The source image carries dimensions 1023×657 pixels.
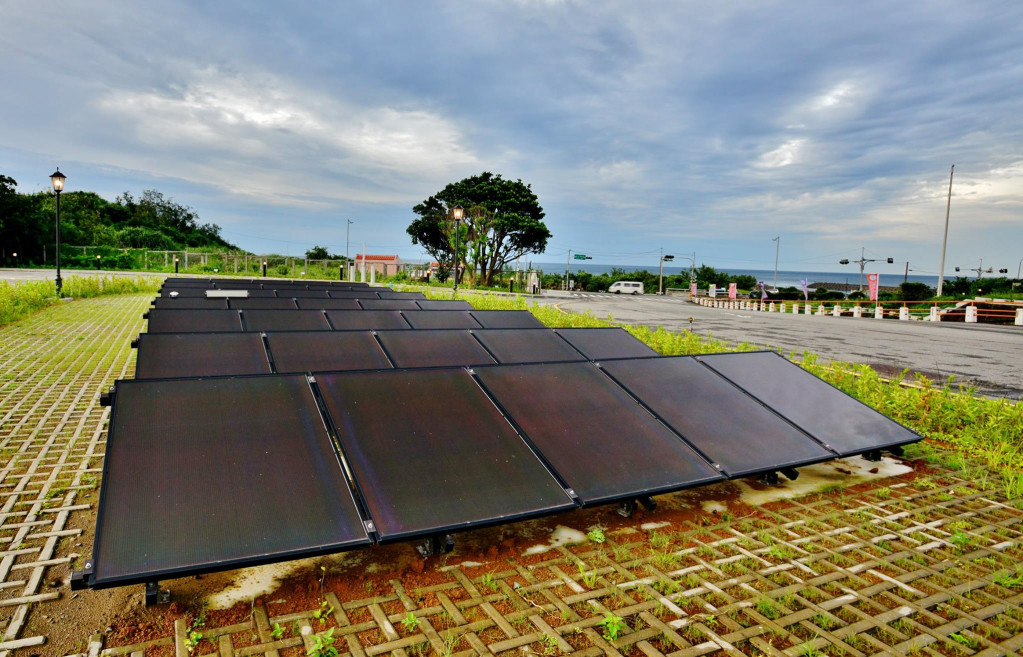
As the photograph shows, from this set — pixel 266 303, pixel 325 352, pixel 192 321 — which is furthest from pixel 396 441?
pixel 266 303

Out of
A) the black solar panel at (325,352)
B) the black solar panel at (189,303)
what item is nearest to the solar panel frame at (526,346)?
the black solar panel at (325,352)

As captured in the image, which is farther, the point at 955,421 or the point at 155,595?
the point at 955,421

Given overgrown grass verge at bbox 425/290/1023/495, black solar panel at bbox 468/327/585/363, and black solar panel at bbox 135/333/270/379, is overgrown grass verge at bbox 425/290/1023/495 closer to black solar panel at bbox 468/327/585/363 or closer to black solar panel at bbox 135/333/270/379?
black solar panel at bbox 468/327/585/363

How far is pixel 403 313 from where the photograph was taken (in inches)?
343

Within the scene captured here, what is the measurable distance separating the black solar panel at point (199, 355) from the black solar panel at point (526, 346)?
2257 millimetres

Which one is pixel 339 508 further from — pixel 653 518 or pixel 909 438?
pixel 909 438

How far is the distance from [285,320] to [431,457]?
5.82m

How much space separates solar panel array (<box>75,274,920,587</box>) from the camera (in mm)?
2314

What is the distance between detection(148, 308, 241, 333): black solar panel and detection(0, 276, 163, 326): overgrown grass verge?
315 inches

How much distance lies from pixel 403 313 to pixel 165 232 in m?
84.5

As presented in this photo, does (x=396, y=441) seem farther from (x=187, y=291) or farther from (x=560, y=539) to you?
(x=187, y=291)

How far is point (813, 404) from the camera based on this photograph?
4.65 metres

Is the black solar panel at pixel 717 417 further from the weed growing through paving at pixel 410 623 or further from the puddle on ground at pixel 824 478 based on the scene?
the weed growing through paving at pixel 410 623

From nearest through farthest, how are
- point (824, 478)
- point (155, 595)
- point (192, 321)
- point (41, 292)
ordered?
point (155, 595)
point (824, 478)
point (192, 321)
point (41, 292)
